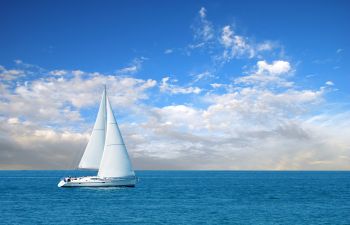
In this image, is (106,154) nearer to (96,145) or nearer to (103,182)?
(96,145)

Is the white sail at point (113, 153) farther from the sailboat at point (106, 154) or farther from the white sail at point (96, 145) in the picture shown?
the white sail at point (96, 145)

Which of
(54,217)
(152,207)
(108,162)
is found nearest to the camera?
(54,217)

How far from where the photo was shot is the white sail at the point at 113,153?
75.6 m

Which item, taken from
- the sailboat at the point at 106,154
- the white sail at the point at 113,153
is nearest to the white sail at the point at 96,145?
the sailboat at the point at 106,154

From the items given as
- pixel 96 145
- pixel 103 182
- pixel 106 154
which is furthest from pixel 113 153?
pixel 103 182

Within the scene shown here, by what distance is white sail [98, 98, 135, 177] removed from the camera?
7556 cm

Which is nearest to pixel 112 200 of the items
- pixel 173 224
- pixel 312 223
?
pixel 173 224

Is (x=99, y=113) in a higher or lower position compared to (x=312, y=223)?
higher

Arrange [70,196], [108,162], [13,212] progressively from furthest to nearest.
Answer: [108,162]
[70,196]
[13,212]

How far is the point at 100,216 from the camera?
48844mm

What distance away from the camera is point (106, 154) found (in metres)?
75.5

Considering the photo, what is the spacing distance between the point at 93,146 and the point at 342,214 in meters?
46.0

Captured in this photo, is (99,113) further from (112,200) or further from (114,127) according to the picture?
(112,200)

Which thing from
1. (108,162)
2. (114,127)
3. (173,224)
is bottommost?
(173,224)
